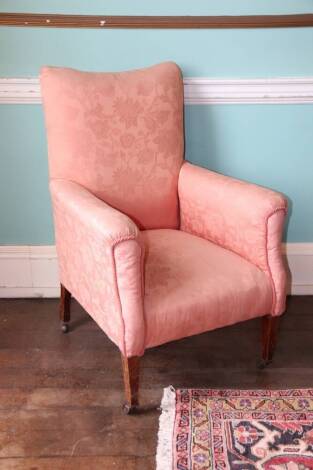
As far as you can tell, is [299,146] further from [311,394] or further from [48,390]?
[48,390]

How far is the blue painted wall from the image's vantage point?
185 centimetres

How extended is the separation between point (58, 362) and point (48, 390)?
0.16 metres

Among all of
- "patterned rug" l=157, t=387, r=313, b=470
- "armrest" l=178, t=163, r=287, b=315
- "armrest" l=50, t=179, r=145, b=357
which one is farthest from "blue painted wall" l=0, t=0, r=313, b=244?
"patterned rug" l=157, t=387, r=313, b=470

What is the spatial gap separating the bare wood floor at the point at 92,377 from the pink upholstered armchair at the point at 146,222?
0.32 feet

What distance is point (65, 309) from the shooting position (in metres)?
1.91

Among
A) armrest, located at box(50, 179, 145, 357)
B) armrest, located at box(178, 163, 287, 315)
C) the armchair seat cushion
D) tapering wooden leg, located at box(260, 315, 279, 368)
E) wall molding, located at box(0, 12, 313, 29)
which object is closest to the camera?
armrest, located at box(50, 179, 145, 357)

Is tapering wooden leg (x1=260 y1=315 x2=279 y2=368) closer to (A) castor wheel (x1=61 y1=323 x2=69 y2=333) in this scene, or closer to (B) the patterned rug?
(B) the patterned rug

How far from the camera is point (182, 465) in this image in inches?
51.6

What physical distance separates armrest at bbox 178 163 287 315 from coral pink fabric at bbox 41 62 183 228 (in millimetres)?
124

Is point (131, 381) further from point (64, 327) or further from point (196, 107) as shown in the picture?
point (196, 107)

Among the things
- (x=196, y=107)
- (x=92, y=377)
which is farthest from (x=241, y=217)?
(x=92, y=377)

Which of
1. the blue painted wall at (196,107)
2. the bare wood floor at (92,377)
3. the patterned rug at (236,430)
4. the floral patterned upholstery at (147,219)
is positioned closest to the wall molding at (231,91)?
the blue painted wall at (196,107)

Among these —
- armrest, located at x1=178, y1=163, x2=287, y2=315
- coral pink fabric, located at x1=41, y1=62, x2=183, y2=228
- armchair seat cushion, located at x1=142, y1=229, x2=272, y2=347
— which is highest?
coral pink fabric, located at x1=41, y1=62, x2=183, y2=228

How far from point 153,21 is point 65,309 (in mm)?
1170
